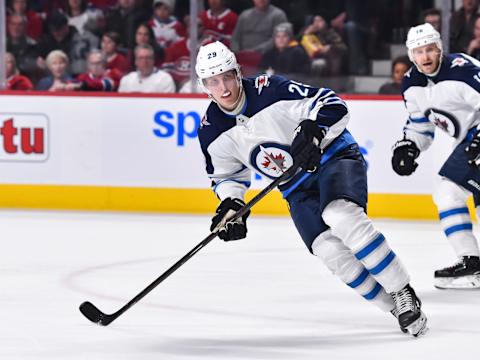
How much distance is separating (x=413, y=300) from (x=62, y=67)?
461 centimetres

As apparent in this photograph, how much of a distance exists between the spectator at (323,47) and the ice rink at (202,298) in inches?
41.3

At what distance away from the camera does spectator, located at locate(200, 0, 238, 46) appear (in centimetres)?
787

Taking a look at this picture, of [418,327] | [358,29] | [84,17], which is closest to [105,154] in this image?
[84,17]

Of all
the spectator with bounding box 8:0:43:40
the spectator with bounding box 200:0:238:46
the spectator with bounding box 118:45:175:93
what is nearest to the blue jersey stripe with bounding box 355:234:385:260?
the spectator with bounding box 200:0:238:46

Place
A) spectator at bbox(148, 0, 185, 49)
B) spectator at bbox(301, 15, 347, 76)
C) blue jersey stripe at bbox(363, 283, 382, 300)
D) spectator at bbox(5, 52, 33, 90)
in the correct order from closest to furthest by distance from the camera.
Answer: blue jersey stripe at bbox(363, 283, 382, 300) < spectator at bbox(301, 15, 347, 76) < spectator at bbox(148, 0, 185, 49) < spectator at bbox(5, 52, 33, 90)

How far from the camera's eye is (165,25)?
26.3 ft

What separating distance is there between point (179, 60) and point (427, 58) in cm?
310

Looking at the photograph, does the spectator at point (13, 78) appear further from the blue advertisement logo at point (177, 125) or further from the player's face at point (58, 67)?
the blue advertisement logo at point (177, 125)

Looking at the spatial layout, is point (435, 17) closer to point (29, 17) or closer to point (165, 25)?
point (165, 25)

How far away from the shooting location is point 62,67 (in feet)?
26.9

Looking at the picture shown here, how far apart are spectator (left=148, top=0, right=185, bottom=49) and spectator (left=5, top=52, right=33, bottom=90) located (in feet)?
3.08

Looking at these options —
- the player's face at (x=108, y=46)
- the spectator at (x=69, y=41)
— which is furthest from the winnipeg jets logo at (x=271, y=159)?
the spectator at (x=69, y=41)

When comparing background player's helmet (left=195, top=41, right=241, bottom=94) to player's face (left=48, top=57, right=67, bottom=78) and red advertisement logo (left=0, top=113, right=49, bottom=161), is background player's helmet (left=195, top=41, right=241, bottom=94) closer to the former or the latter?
red advertisement logo (left=0, top=113, right=49, bottom=161)

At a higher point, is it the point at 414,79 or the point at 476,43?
the point at 414,79
